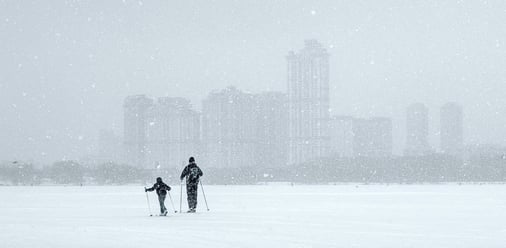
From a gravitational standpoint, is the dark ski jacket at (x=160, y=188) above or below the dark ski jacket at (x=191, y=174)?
below

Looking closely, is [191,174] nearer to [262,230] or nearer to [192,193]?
[192,193]

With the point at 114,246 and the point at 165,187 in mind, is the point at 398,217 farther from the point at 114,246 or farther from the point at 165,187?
the point at 114,246

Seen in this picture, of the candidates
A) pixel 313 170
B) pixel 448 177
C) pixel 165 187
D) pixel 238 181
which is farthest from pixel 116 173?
pixel 165 187

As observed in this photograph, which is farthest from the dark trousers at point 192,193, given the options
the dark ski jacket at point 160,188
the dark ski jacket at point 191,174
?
the dark ski jacket at point 160,188

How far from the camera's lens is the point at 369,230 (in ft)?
56.9

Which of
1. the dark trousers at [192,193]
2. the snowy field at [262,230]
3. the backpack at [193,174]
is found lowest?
the snowy field at [262,230]

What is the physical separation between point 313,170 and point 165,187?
150m

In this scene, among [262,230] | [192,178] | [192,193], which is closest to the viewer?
[262,230]

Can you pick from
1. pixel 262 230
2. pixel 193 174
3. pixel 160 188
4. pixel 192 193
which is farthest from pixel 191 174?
pixel 262 230

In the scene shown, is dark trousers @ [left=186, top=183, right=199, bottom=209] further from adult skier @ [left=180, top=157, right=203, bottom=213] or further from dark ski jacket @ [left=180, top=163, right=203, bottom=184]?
dark ski jacket @ [left=180, top=163, right=203, bottom=184]

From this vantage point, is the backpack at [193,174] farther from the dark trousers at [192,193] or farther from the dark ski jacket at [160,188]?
the dark ski jacket at [160,188]

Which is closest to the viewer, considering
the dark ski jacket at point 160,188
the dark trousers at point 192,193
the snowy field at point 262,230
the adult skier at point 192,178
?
the snowy field at point 262,230

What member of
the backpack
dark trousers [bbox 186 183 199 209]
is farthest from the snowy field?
the backpack

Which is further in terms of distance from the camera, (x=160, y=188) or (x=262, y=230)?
(x=160, y=188)
